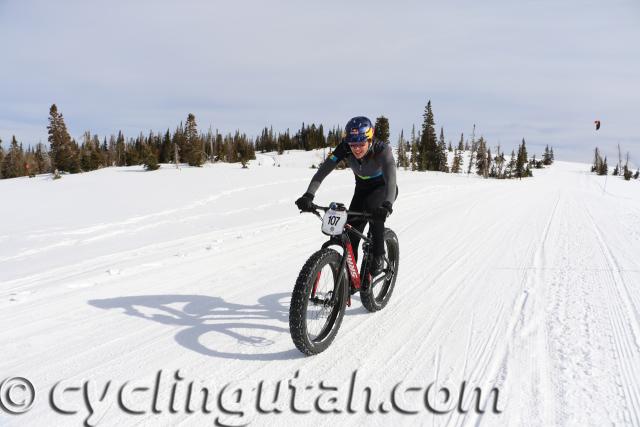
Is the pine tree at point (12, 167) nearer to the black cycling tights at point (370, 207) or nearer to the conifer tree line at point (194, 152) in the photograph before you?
the conifer tree line at point (194, 152)

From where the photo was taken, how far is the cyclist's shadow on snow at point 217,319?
3.89 m

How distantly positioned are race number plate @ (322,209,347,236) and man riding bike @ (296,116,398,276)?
265mm

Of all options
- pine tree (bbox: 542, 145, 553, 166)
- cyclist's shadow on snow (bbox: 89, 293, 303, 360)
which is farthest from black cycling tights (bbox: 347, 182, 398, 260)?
pine tree (bbox: 542, 145, 553, 166)

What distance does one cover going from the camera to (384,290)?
540cm

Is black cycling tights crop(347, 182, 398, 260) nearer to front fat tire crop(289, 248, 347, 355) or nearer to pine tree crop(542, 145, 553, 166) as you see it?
front fat tire crop(289, 248, 347, 355)

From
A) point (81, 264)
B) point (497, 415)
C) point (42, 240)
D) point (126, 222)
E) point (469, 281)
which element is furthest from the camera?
point (126, 222)

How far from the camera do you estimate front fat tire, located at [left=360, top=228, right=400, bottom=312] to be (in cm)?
482

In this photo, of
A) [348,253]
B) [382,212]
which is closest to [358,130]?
[382,212]

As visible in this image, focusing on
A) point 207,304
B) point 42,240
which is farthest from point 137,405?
point 42,240

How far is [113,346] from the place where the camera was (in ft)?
12.6

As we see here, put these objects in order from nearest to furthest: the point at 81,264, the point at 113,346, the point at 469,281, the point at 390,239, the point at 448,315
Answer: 1. the point at 113,346
2. the point at 448,315
3. the point at 390,239
4. the point at 469,281
5. the point at 81,264

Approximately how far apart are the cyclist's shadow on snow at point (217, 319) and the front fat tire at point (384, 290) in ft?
3.33

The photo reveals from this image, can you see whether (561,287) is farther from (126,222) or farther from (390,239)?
(126,222)

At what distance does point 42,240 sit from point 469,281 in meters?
10.7
